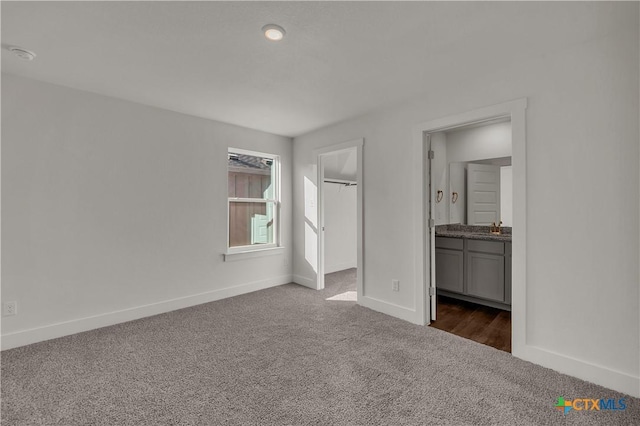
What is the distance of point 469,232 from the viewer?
434cm

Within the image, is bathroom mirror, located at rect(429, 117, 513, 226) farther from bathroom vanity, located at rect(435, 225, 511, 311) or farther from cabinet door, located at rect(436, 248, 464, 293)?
cabinet door, located at rect(436, 248, 464, 293)

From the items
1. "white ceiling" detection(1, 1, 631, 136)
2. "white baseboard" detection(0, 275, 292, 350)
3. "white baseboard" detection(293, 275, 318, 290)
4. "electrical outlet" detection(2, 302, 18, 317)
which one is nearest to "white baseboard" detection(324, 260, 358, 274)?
"white baseboard" detection(293, 275, 318, 290)

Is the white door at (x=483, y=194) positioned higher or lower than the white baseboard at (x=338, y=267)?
higher

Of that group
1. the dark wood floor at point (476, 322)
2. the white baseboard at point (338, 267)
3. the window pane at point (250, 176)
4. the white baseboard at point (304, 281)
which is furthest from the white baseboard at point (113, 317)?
the dark wood floor at point (476, 322)

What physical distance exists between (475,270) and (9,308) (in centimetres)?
472

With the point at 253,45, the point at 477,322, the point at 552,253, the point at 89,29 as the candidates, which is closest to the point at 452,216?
the point at 477,322

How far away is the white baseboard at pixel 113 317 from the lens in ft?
8.76

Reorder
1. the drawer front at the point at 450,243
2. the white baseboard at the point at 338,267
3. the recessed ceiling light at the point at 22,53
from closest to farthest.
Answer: the recessed ceiling light at the point at 22,53
the drawer front at the point at 450,243
the white baseboard at the point at 338,267

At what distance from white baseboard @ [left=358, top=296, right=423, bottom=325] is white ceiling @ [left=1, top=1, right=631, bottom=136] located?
2.20 meters

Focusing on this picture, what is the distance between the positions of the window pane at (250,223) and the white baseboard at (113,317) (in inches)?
24.2

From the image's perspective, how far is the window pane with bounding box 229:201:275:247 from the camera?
427 centimetres

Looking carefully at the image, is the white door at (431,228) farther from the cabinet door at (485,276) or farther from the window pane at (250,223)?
the window pane at (250,223)

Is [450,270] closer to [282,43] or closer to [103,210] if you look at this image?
[282,43]

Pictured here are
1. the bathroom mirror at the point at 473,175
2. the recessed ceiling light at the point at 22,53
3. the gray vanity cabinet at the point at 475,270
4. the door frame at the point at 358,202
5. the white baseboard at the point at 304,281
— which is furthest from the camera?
the white baseboard at the point at 304,281
